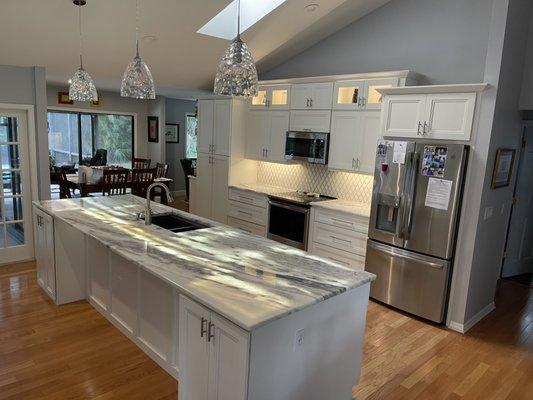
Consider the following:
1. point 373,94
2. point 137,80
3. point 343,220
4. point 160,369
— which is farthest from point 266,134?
point 160,369

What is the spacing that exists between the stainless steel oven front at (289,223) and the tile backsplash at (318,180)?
2.01 ft

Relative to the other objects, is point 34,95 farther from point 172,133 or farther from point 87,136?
point 172,133

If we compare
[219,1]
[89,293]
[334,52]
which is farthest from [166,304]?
[334,52]

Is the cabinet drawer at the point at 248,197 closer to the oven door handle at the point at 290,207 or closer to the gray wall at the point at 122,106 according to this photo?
the oven door handle at the point at 290,207

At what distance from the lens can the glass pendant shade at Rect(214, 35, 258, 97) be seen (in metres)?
2.40

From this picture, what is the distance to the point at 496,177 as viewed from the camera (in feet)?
11.7

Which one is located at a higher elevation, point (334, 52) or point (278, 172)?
point (334, 52)

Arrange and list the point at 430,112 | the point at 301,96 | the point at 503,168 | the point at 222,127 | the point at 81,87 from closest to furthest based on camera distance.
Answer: the point at 81,87, the point at 430,112, the point at 503,168, the point at 301,96, the point at 222,127

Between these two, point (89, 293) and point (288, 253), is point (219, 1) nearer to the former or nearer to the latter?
point (288, 253)

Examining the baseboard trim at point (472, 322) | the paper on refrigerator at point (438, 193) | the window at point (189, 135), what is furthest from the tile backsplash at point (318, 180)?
the window at point (189, 135)

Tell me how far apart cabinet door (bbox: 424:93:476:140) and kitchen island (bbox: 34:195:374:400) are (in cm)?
189

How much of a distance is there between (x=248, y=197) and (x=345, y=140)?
1650 mm

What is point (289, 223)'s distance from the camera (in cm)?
493

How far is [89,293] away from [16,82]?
2.62m
